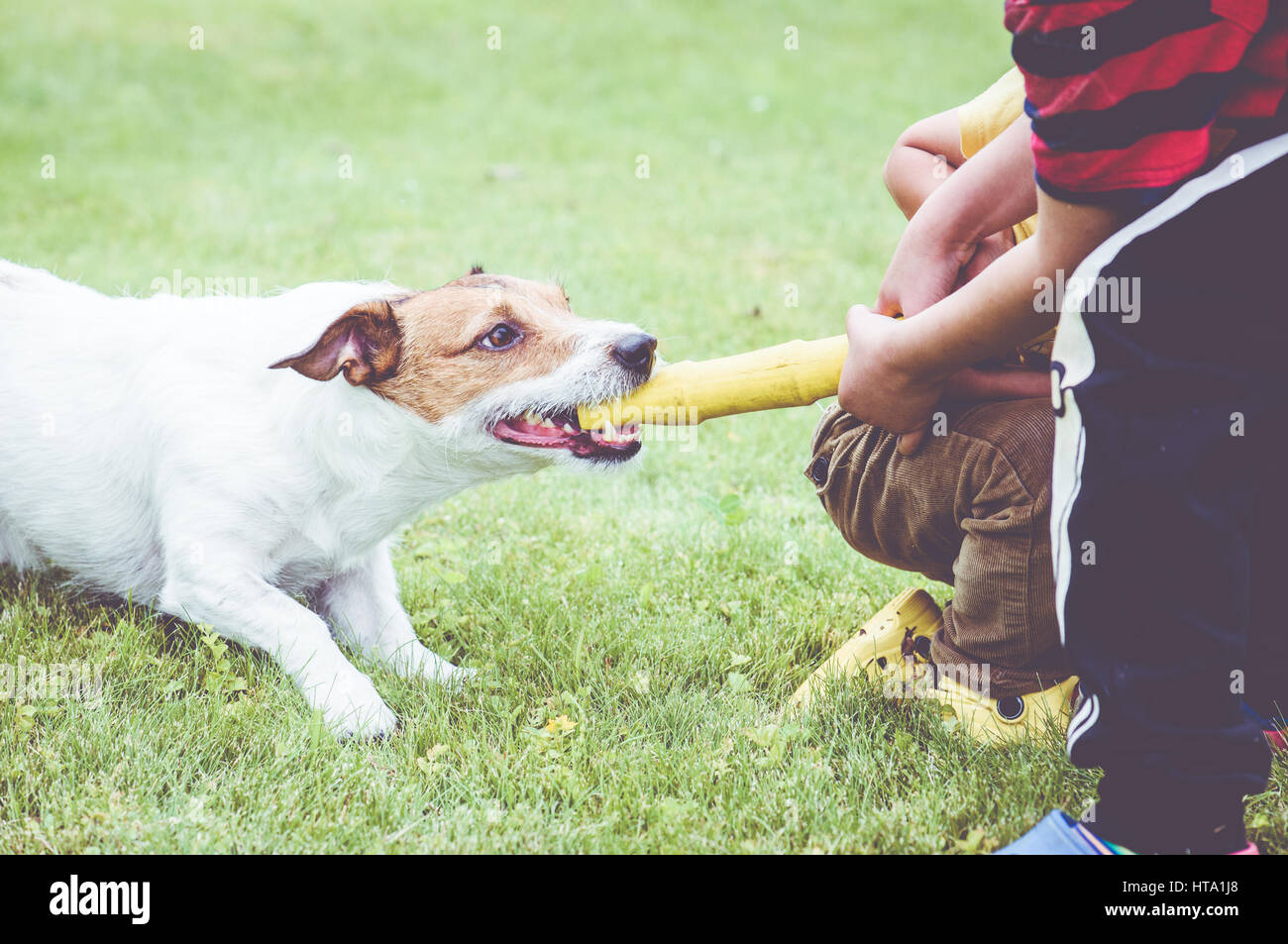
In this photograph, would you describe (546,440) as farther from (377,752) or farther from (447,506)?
(447,506)

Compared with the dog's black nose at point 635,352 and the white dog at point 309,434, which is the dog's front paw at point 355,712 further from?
the dog's black nose at point 635,352

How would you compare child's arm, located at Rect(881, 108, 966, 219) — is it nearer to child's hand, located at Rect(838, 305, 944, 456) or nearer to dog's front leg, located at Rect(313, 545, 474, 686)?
child's hand, located at Rect(838, 305, 944, 456)

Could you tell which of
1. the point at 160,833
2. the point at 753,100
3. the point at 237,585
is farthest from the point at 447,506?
the point at 753,100

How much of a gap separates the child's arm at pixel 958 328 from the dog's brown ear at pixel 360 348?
112cm

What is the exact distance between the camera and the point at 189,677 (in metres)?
2.74

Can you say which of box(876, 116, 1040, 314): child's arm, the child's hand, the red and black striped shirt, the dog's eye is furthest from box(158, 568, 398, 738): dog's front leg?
the red and black striped shirt

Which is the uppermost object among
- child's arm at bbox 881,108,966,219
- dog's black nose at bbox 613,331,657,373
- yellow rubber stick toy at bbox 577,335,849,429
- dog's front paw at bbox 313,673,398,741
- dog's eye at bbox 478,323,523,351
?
child's arm at bbox 881,108,966,219

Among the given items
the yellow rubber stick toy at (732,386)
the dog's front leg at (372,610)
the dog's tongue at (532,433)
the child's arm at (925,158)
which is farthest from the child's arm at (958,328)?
the dog's front leg at (372,610)

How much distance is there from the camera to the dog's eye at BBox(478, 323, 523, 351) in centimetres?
271

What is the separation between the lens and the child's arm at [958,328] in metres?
1.71

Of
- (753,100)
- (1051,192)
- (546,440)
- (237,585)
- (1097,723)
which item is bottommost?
(1097,723)

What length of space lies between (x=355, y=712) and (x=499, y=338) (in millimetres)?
924

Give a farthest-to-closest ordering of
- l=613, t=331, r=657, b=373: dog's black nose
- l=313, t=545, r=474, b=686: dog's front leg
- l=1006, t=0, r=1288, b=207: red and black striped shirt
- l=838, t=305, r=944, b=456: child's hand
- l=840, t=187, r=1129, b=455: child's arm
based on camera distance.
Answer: l=313, t=545, r=474, b=686: dog's front leg → l=613, t=331, r=657, b=373: dog's black nose → l=838, t=305, r=944, b=456: child's hand → l=840, t=187, r=1129, b=455: child's arm → l=1006, t=0, r=1288, b=207: red and black striped shirt
